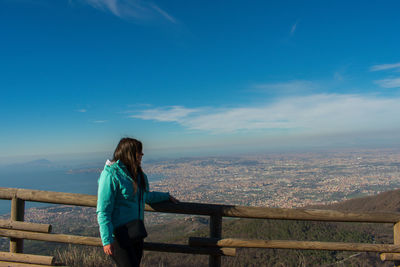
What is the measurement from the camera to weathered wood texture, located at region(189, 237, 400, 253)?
2947 mm

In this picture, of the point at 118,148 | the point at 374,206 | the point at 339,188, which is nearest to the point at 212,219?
the point at 118,148

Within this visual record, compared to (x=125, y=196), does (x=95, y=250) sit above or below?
below

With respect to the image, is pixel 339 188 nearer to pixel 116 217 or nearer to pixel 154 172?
pixel 154 172

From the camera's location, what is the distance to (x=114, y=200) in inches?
87.6

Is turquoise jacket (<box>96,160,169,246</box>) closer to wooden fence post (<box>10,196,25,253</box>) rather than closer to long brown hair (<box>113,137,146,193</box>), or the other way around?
long brown hair (<box>113,137,146,193</box>)

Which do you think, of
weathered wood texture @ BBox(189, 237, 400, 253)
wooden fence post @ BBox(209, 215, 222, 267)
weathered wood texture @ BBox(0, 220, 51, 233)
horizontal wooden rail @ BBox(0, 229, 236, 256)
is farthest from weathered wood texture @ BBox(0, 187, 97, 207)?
wooden fence post @ BBox(209, 215, 222, 267)

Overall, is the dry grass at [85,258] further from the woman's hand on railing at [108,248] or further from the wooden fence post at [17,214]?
the woman's hand on railing at [108,248]

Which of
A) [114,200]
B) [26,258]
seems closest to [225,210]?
[114,200]

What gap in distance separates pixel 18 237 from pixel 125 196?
6.50 feet

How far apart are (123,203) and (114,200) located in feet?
0.30

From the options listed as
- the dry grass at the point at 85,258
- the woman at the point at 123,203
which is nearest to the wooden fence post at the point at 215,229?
the woman at the point at 123,203

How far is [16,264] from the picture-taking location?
3.03 m

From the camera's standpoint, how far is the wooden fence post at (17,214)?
3.09 metres

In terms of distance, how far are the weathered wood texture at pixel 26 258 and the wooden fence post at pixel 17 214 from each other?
13 cm
